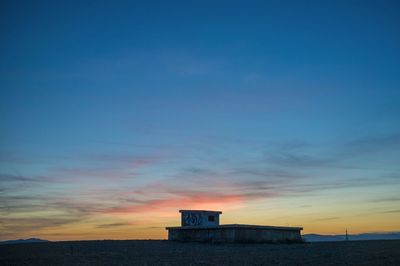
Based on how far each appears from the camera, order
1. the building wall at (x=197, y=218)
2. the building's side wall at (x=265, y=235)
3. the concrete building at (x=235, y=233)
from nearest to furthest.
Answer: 1. the concrete building at (x=235, y=233)
2. the building's side wall at (x=265, y=235)
3. the building wall at (x=197, y=218)

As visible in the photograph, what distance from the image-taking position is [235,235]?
121 feet

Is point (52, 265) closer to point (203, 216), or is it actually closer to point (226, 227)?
point (226, 227)

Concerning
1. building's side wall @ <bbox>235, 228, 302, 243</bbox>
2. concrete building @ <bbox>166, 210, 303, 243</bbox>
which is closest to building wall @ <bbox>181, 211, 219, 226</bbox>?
concrete building @ <bbox>166, 210, 303, 243</bbox>

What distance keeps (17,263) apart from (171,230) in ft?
79.5

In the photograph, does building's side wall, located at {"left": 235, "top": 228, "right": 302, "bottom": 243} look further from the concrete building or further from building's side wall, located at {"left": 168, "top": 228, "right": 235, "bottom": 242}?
building's side wall, located at {"left": 168, "top": 228, "right": 235, "bottom": 242}

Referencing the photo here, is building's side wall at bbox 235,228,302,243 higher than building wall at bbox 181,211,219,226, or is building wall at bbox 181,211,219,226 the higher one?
building wall at bbox 181,211,219,226

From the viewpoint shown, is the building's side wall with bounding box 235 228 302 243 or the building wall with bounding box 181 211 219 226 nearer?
the building's side wall with bounding box 235 228 302 243

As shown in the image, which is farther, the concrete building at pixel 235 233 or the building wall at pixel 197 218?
the building wall at pixel 197 218

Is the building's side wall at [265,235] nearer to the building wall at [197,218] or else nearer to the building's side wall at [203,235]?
the building's side wall at [203,235]

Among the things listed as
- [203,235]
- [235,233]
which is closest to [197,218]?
[203,235]

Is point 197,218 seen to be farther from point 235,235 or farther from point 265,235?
point 235,235

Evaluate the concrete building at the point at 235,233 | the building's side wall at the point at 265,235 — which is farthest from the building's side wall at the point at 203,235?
the building's side wall at the point at 265,235

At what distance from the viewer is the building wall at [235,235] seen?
37344 mm

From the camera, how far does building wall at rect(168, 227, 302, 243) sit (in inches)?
1470
